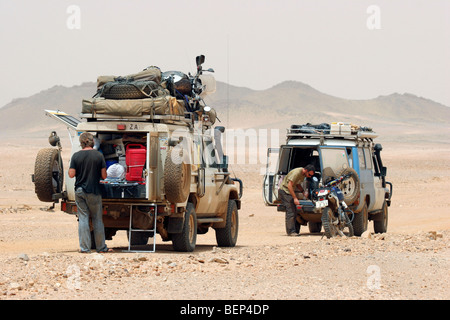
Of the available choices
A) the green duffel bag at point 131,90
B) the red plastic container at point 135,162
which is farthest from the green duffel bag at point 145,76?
the red plastic container at point 135,162

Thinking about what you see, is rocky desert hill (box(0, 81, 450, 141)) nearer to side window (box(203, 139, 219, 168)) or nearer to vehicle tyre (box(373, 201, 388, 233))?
vehicle tyre (box(373, 201, 388, 233))

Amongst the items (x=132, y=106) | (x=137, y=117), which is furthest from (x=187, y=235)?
(x=132, y=106)

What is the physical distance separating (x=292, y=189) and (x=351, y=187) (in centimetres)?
117

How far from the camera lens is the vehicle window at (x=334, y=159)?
18875 millimetres

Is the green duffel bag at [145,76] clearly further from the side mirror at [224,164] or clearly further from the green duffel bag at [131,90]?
the side mirror at [224,164]

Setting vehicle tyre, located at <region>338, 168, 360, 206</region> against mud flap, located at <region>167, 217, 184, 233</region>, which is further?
vehicle tyre, located at <region>338, 168, 360, 206</region>

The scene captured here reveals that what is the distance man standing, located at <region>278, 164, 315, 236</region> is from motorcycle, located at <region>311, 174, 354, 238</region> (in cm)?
67

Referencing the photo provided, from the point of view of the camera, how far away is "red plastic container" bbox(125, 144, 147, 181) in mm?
13492

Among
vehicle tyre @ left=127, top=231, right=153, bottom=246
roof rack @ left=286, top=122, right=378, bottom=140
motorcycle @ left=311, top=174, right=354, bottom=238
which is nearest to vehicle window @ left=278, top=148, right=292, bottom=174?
roof rack @ left=286, top=122, right=378, bottom=140

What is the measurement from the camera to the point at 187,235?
1411 centimetres

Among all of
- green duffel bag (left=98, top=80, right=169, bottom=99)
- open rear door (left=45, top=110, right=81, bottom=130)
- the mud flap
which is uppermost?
green duffel bag (left=98, top=80, right=169, bottom=99)

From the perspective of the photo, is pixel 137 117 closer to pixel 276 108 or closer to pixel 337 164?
pixel 337 164

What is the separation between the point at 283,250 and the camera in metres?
13.4
